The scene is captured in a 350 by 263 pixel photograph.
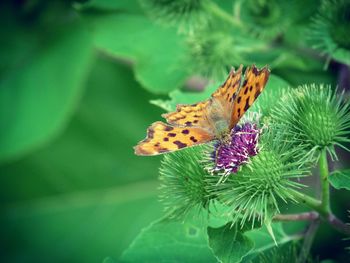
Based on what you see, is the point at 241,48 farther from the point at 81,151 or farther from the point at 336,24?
the point at 81,151

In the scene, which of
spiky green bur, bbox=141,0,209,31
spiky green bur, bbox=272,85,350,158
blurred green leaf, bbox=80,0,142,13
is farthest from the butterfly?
blurred green leaf, bbox=80,0,142,13

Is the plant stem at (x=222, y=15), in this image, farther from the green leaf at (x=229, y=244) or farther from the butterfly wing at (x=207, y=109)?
the green leaf at (x=229, y=244)

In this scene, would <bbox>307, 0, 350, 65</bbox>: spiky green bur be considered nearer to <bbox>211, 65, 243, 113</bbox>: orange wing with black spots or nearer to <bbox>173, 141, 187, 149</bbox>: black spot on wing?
<bbox>211, 65, 243, 113</bbox>: orange wing with black spots

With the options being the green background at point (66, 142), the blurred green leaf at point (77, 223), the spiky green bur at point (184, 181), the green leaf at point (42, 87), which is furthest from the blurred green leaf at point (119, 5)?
the spiky green bur at point (184, 181)

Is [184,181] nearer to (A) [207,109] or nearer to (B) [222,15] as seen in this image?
(A) [207,109]

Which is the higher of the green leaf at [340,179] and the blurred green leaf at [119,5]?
the blurred green leaf at [119,5]

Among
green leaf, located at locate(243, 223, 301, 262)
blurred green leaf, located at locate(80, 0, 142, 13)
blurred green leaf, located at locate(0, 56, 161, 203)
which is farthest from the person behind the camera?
blurred green leaf, located at locate(0, 56, 161, 203)
